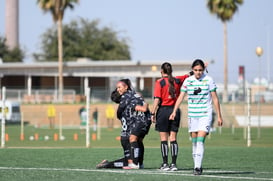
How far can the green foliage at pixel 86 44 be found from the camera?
348 feet

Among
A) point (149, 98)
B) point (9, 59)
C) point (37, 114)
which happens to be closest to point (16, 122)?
point (37, 114)

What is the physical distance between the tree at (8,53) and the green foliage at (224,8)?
43.3 m

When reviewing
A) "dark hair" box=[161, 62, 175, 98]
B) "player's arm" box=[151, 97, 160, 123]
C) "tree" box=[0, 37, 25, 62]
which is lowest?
"player's arm" box=[151, 97, 160, 123]

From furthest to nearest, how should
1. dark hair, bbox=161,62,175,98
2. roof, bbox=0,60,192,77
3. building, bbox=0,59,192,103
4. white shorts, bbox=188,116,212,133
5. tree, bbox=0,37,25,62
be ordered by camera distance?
tree, bbox=0,37,25,62 → roof, bbox=0,60,192,77 → building, bbox=0,59,192,103 → dark hair, bbox=161,62,175,98 → white shorts, bbox=188,116,212,133

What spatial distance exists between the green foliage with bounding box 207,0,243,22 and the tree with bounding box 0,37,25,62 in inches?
1707

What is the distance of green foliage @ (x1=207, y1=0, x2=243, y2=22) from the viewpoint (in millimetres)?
61562

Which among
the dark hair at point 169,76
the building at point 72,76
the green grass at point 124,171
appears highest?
the building at point 72,76

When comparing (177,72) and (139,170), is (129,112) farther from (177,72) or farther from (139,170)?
(177,72)

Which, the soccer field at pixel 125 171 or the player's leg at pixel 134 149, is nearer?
the soccer field at pixel 125 171

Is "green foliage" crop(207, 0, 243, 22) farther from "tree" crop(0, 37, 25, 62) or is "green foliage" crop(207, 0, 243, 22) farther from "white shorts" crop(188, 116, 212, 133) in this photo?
"white shorts" crop(188, 116, 212, 133)

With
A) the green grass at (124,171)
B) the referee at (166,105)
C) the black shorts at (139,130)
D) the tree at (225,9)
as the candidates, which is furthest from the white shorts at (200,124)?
the tree at (225,9)

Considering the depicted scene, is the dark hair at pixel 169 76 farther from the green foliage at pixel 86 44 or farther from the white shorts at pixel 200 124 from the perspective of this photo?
the green foliage at pixel 86 44

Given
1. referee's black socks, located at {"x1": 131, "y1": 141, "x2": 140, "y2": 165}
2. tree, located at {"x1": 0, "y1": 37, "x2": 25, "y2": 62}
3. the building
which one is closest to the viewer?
referee's black socks, located at {"x1": 131, "y1": 141, "x2": 140, "y2": 165}

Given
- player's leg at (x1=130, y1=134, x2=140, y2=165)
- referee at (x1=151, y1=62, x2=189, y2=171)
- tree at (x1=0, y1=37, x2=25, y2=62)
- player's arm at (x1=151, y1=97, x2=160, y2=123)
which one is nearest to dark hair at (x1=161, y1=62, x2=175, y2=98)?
referee at (x1=151, y1=62, x2=189, y2=171)
